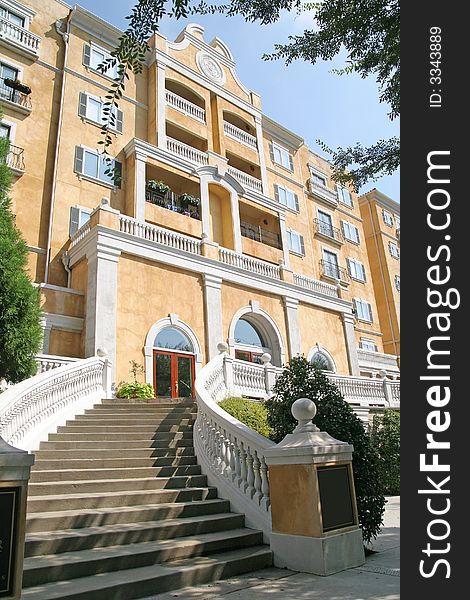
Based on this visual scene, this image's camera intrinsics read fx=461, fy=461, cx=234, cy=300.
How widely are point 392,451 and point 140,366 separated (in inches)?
322

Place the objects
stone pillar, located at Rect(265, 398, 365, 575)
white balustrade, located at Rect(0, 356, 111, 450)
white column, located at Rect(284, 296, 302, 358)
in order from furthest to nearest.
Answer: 1. white column, located at Rect(284, 296, 302, 358)
2. white balustrade, located at Rect(0, 356, 111, 450)
3. stone pillar, located at Rect(265, 398, 365, 575)

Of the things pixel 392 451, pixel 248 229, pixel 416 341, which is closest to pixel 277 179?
pixel 248 229

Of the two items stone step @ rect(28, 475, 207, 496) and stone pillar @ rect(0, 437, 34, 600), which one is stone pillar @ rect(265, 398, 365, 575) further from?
stone pillar @ rect(0, 437, 34, 600)

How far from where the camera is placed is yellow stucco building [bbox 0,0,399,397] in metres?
15.8

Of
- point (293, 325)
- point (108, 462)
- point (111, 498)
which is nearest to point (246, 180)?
point (293, 325)

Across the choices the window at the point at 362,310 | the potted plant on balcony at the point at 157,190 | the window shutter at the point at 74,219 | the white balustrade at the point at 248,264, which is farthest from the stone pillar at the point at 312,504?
the window at the point at 362,310

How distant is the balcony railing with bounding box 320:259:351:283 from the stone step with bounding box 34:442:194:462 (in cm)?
2166

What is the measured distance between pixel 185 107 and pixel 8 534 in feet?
76.3

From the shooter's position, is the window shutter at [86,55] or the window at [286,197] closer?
the window shutter at [86,55]

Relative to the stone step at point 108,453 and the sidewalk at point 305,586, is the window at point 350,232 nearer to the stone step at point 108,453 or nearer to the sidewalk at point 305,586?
the stone step at point 108,453

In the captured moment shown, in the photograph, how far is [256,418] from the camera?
1047 cm

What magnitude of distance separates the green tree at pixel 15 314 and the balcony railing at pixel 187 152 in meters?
11.7

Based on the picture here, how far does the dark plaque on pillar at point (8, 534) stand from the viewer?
3488 mm

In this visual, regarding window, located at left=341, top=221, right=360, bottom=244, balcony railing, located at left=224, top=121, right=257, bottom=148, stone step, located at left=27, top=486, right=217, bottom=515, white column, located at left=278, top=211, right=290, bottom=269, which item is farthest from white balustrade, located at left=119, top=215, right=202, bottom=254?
window, located at left=341, top=221, right=360, bottom=244
